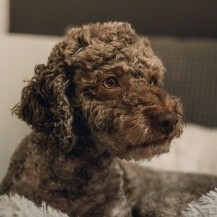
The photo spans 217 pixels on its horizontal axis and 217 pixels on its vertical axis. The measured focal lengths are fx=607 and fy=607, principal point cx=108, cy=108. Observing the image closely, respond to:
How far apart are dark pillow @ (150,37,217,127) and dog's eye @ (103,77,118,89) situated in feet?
4.01

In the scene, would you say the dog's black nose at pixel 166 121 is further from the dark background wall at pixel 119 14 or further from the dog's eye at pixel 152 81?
the dark background wall at pixel 119 14

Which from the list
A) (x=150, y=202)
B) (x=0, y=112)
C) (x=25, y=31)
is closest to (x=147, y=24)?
(x=25, y=31)

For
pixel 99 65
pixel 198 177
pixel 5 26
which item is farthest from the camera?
pixel 5 26

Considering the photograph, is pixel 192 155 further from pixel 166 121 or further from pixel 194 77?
pixel 166 121

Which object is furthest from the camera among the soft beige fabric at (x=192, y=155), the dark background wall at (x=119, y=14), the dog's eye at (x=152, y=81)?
the dark background wall at (x=119, y=14)

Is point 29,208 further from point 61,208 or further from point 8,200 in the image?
point 61,208

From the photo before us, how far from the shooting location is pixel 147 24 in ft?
9.20

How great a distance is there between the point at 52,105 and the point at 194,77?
130 centimetres

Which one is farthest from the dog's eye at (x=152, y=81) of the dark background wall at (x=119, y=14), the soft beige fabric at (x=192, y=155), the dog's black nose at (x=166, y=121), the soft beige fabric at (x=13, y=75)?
the dark background wall at (x=119, y=14)

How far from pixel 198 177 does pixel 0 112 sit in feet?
1.96

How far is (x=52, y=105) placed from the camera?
131 cm

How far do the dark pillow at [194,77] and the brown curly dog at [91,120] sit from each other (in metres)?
1.12

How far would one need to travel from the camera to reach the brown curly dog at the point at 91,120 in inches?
49.7

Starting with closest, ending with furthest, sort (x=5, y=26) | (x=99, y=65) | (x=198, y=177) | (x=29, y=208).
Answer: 1. (x=29, y=208)
2. (x=99, y=65)
3. (x=198, y=177)
4. (x=5, y=26)
